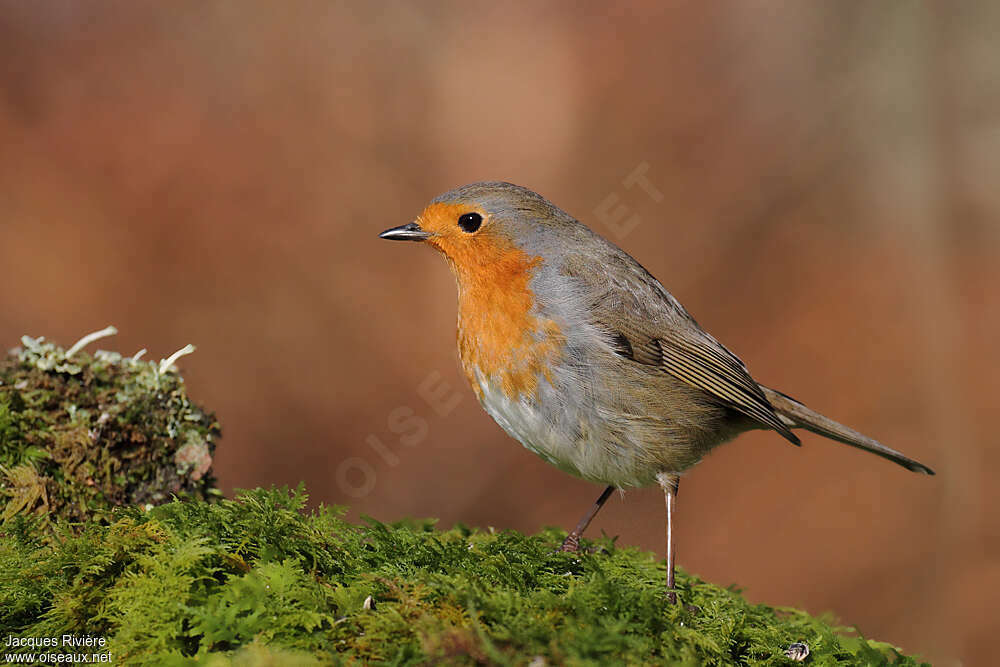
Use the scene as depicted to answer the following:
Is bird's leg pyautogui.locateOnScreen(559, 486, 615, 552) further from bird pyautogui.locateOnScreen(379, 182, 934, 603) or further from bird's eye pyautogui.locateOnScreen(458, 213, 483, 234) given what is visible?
bird's eye pyautogui.locateOnScreen(458, 213, 483, 234)

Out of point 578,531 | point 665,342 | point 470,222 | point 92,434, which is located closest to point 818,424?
point 665,342

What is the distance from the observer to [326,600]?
2061 millimetres

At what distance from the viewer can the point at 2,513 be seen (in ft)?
8.87

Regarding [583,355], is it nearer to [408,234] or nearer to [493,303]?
[493,303]

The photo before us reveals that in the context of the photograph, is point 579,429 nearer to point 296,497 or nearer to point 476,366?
point 476,366

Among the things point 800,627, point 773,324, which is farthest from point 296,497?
point 773,324

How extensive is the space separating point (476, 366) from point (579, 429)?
1.61 feet

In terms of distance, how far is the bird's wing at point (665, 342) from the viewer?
10.8ft

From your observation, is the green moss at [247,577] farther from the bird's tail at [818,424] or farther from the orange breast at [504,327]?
the bird's tail at [818,424]

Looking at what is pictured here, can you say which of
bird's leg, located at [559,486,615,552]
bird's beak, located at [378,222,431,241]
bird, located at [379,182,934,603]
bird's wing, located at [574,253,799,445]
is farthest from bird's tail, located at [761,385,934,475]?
bird's beak, located at [378,222,431,241]

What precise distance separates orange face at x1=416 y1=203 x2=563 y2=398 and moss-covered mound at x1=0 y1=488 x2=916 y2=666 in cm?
76

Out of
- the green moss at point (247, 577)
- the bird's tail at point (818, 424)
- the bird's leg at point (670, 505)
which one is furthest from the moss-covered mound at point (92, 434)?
the bird's tail at point (818, 424)

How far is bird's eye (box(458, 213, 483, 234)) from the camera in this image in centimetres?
347

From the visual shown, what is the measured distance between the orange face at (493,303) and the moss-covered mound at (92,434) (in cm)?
113
